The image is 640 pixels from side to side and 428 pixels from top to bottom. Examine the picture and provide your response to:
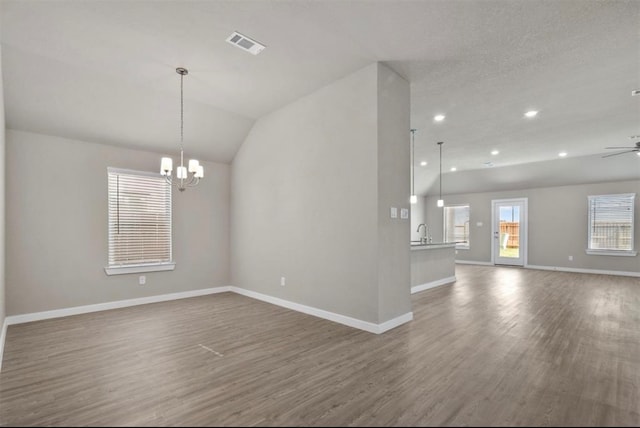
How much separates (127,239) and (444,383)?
495 cm

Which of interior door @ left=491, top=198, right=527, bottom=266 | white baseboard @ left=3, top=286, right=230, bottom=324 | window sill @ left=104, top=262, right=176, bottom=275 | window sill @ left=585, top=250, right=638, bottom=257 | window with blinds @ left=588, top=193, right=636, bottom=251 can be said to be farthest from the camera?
interior door @ left=491, top=198, right=527, bottom=266

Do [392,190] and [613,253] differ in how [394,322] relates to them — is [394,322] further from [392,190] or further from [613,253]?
[613,253]

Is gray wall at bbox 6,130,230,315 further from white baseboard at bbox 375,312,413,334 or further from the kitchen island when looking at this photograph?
the kitchen island

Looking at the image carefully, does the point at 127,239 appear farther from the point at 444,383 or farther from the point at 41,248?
the point at 444,383

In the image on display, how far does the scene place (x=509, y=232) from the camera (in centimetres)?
995

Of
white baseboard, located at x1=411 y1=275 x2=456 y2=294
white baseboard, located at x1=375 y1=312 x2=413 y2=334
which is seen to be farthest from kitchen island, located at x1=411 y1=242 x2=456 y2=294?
white baseboard, located at x1=375 y1=312 x2=413 y2=334

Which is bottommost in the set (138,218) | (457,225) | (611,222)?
(457,225)

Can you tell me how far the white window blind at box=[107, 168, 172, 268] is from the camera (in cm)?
491

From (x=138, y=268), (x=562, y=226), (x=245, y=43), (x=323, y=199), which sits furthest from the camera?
(x=562, y=226)

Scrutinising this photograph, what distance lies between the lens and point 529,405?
7.04 feet

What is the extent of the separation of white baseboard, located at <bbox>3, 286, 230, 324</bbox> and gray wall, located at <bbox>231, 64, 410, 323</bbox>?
3.42 feet

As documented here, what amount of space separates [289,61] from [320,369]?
3.25 metres

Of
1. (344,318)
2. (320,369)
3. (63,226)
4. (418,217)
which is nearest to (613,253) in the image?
(418,217)

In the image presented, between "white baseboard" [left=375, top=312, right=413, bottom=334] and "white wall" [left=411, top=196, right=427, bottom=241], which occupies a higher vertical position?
"white wall" [left=411, top=196, right=427, bottom=241]
